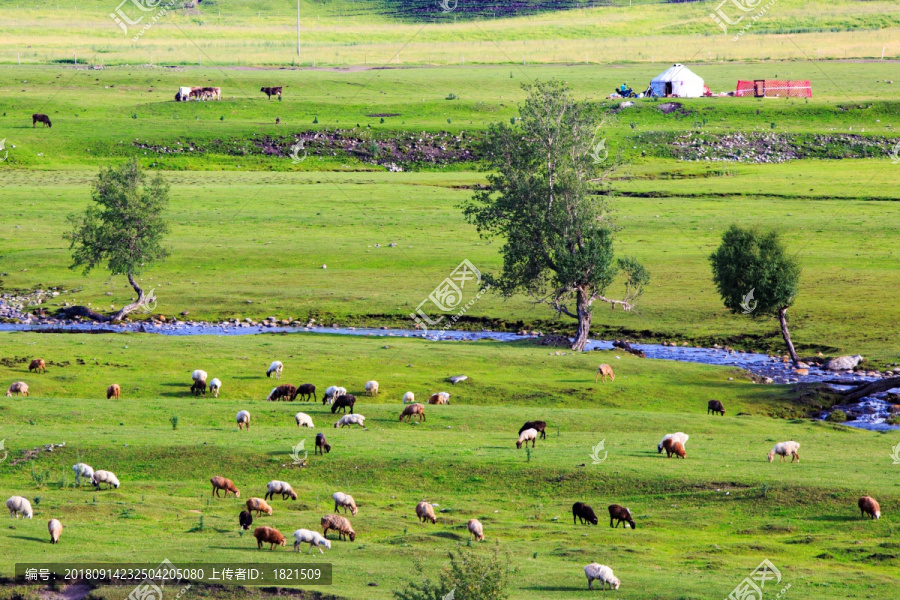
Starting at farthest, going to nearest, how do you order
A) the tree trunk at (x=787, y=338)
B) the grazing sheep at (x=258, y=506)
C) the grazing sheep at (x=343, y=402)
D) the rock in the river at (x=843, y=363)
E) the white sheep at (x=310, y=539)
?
the tree trunk at (x=787, y=338)
the rock in the river at (x=843, y=363)
the grazing sheep at (x=343, y=402)
the grazing sheep at (x=258, y=506)
the white sheep at (x=310, y=539)

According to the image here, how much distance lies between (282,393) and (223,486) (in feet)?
40.5

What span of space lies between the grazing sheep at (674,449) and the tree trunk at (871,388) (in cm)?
1501

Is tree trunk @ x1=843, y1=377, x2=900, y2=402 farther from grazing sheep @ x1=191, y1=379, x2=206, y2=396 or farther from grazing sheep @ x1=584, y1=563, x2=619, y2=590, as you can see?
grazing sheep @ x1=191, y1=379, x2=206, y2=396

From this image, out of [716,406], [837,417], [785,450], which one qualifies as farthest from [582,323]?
[785,450]

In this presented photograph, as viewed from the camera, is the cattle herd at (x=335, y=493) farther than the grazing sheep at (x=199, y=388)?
No

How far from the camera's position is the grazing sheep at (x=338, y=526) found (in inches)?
970

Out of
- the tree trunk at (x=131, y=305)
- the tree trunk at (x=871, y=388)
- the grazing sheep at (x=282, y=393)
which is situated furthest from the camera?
the tree trunk at (x=131, y=305)

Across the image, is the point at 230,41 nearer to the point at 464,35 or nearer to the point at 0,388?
the point at 464,35

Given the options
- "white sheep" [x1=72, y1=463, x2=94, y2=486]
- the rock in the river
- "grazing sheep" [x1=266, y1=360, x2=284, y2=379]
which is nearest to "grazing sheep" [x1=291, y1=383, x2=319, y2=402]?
"grazing sheep" [x1=266, y1=360, x2=284, y2=379]

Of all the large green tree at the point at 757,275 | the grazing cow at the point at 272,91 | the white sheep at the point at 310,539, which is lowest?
the white sheep at the point at 310,539

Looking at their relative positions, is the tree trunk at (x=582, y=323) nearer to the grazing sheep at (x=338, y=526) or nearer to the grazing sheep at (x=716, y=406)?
the grazing sheep at (x=716, y=406)

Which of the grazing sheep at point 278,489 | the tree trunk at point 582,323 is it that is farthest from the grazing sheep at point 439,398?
the grazing sheep at point 278,489

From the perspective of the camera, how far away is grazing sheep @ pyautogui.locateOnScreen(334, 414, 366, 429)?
3606 cm

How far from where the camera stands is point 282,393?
40438mm
